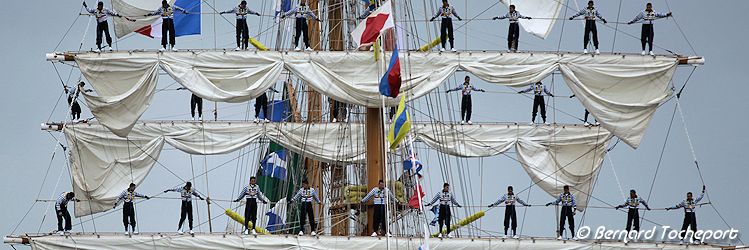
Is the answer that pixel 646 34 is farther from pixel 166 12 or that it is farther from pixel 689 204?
pixel 166 12

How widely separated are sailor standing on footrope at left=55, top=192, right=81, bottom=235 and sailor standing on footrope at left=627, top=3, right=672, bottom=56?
13.5 metres

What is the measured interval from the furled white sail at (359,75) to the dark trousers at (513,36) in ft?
4.06

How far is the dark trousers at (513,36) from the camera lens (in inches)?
2207

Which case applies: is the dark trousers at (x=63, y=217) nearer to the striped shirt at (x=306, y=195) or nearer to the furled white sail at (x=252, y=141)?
the striped shirt at (x=306, y=195)

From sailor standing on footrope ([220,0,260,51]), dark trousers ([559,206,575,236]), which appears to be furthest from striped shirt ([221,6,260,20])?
dark trousers ([559,206,575,236])

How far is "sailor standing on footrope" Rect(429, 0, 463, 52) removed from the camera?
180 feet

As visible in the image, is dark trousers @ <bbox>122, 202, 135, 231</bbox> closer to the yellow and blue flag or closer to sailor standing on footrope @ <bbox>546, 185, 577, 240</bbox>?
the yellow and blue flag

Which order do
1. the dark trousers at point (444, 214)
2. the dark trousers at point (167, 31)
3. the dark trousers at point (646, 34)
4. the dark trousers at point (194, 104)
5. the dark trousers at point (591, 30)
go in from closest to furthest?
1. the dark trousers at point (444, 214)
2. the dark trousers at point (167, 31)
3. the dark trousers at point (646, 34)
4. the dark trousers at point (591, 30)
5. the dark trousers at point (194, 104)

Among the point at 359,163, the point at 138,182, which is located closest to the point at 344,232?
the point at 359,163

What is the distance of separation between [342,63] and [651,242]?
793cm

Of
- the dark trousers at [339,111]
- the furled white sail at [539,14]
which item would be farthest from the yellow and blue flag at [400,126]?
the dark trousers at [339,111]

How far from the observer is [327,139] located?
5881cm

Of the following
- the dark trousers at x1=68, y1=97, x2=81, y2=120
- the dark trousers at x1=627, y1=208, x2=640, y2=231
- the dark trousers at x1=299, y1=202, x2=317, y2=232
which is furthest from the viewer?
the dark trousers at x1=68, y1=97, x2=81, y2=120

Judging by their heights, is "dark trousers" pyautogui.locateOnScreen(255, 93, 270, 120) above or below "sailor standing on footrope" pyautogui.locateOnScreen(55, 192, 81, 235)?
above
